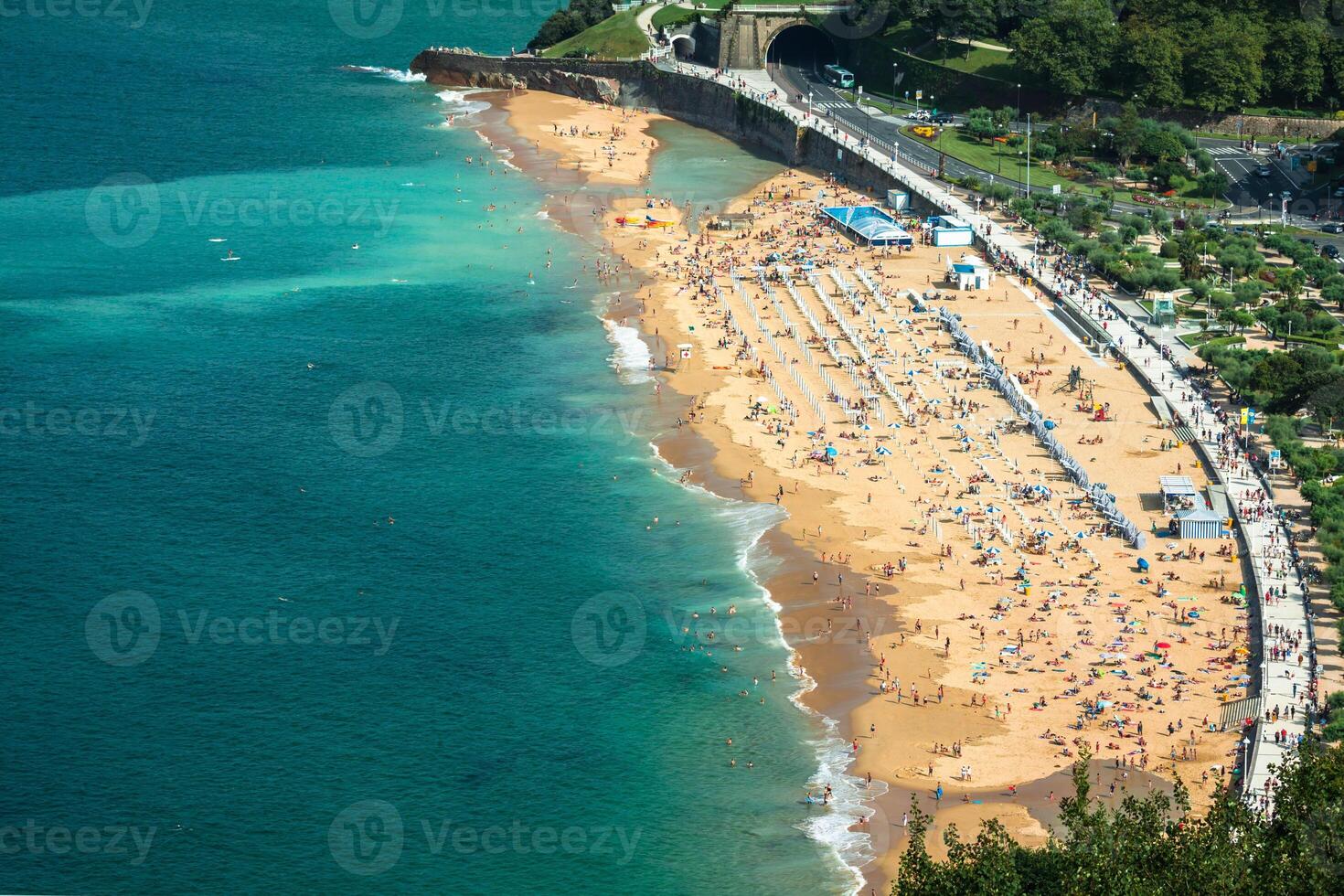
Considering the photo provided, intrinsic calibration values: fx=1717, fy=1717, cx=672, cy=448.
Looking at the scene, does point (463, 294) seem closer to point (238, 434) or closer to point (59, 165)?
point (238, 434)

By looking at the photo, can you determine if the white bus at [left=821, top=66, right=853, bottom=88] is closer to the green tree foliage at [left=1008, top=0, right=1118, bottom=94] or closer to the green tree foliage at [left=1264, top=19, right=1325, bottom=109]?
the green tree foliage at [left=1008, top=0, right=1118, bottom=94]

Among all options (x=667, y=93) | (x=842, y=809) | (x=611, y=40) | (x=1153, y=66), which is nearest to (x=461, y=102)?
(x=611, y=40)

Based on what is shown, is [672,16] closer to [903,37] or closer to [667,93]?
[667,93]

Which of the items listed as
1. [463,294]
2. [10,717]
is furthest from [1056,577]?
[463,294]

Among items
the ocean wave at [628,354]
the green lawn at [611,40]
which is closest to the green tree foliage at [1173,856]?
the ocean wave at [628,354]

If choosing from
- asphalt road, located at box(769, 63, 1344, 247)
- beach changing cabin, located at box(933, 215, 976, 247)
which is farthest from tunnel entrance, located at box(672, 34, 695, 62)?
beach changing cabin, located at box(933, 215, 976, 247)

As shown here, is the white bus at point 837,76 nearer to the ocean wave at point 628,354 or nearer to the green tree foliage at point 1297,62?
the green tree foliage at point 1297,62
